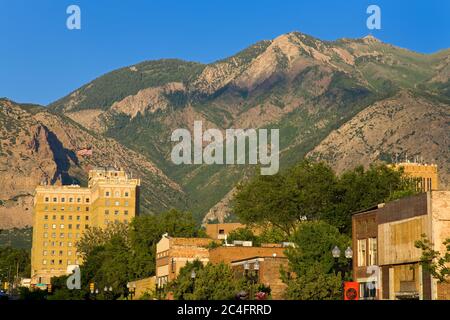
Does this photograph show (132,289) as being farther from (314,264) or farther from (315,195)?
(314,264)

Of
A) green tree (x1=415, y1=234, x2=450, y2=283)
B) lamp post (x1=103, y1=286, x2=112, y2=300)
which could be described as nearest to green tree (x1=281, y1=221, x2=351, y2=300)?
green tree (x1=415, y1=234, x2=450, y2=283)

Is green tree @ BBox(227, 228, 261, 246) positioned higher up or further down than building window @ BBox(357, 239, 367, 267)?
higher up

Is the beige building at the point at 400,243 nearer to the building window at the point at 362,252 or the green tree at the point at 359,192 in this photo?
the building window at the point at 362,252

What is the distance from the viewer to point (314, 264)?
9731 centimetres

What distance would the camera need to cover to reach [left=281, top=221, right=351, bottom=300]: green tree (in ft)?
284

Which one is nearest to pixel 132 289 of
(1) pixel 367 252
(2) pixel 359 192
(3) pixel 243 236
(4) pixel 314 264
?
(3) pixel 243 236

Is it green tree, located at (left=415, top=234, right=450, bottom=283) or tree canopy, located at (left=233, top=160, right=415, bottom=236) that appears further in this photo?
tree canopy, located at (left=233, top=160, right=415, bottom=236)

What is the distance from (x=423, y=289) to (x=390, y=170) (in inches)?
2908

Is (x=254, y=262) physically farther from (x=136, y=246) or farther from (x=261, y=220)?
(x=136, y=246)

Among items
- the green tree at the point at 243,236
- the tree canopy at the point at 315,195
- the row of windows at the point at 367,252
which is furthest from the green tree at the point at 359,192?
the row of windows at the point at 367,252

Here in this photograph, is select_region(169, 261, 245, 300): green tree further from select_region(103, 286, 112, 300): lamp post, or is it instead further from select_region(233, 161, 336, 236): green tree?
select_region(103, 286, 112, 300): lamp post

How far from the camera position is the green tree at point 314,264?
8662cm

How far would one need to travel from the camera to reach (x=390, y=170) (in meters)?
153
